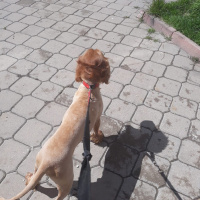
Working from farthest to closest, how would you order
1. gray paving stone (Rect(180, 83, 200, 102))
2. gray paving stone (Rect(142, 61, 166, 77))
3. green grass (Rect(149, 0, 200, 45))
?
green grass (Rect(149, 0, 200, 45)), gray paving stone (Rect(142, 61, 166, 77)), gray paving stone (Rect(180, 83, 200, 102))

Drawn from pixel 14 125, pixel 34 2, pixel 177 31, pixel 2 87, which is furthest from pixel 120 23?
pixel 14 125

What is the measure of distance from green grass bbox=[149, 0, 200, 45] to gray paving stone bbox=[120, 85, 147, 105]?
72.7 inches

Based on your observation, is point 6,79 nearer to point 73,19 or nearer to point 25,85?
point 25,85

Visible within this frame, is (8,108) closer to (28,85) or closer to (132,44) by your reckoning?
(28,85)

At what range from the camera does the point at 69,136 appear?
2.14m

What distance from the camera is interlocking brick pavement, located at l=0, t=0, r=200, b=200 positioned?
2715 mm

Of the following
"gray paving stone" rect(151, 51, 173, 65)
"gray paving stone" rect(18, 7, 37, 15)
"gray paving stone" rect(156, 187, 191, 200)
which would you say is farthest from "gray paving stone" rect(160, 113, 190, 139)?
"gray paving stone" rect(18, 7, 37, 15)

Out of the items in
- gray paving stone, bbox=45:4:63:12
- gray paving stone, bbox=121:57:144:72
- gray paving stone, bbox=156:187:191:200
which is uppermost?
gray paving stone, bbox=45:4:63:12

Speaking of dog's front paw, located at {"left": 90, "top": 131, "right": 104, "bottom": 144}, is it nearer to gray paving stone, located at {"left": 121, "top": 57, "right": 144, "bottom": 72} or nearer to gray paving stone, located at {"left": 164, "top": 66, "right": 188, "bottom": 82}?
gray paving stone, located at {"left": 121, "top": 57, "right": 144, "bottom": 72}

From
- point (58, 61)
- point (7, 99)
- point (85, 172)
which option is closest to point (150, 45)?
point (58, 61)

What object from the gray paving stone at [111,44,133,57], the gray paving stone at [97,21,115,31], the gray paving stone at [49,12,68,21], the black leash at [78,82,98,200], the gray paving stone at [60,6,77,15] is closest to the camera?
the black leash at [78,82,98,200]

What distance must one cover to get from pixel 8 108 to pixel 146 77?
233cm

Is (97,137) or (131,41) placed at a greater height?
(131,41)

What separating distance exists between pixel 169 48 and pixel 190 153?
2455 millimetres
